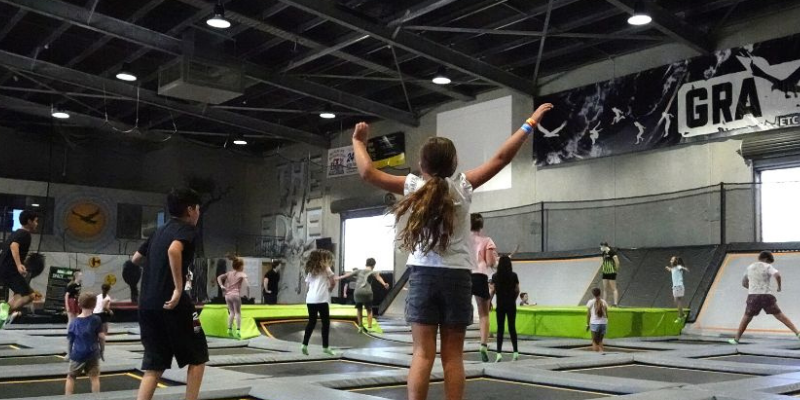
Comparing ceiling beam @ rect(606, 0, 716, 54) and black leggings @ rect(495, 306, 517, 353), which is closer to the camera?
black leggings @ rect(495, 306, 517, 353)

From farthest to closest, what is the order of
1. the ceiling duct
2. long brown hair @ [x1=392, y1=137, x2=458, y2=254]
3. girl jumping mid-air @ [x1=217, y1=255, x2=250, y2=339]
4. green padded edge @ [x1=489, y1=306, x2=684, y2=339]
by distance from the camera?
the ceiling duct < green padded edge @ [x1=489, y1=306, x2=684, y2=339] < girl jumping mid-air @ [x1=217, y1=255, x2=250, y2=339] < long brown hair @ [x1=392, y1=137, x2=458, y2=254]

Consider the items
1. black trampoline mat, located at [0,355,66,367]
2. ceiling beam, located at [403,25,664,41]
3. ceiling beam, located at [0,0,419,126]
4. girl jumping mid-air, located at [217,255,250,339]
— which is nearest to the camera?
black trampoline mat, located at [0,355,66,367]

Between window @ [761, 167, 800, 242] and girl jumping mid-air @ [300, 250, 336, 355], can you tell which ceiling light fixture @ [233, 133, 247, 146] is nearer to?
window @ [761, 167, 800, 242]

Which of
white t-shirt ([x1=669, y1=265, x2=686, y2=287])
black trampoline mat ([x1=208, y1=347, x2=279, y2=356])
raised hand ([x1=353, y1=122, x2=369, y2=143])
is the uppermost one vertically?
raised hand ([x1=353, y1=122, x2=369, y2=143])

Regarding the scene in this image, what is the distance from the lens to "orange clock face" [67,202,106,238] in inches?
913

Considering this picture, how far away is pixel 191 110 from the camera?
19.6 meters

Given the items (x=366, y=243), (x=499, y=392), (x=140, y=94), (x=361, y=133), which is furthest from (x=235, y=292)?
(x=366, y=243)

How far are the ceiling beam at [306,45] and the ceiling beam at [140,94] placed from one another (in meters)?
3.81

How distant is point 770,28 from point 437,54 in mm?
6038

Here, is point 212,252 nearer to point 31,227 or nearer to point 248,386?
point 31,227

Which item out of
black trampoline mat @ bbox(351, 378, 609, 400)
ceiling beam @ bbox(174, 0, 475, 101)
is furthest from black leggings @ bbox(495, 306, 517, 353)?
ceiling beam @ bbox(174, 0, 475, 101)

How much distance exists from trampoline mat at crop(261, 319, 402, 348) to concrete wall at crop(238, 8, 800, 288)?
22.0 feet

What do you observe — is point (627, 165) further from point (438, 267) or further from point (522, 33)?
point (438, 267)

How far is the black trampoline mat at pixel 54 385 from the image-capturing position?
5273 millimetres
